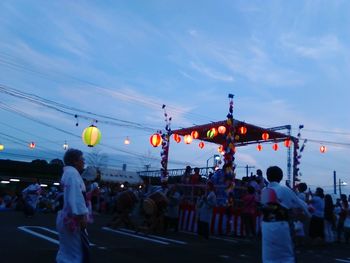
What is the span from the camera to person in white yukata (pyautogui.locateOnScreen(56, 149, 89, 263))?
5.14 meters

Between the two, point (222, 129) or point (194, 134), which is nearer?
point (222, 129)

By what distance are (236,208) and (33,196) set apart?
32.7 feet

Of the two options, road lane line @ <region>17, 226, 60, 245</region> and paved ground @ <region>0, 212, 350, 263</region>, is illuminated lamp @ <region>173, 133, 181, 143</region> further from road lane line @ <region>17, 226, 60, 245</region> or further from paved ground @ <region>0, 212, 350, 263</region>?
road lane line @ <region>17, 226, 60, 245</region>

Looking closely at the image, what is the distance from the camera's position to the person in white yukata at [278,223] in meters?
5.58

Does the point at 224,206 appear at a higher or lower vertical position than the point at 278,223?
higher

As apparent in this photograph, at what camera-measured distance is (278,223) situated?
566 cm

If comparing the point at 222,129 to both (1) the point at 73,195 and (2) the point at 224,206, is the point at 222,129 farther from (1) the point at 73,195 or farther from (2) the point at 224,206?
(1) the point at 73,195

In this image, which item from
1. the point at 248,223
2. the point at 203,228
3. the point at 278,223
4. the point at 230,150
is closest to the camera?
the point at 278,223

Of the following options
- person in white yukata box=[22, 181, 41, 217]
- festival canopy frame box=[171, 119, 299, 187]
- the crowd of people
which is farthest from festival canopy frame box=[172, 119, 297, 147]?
person in white yukata box=[22, 181, 41, 217]

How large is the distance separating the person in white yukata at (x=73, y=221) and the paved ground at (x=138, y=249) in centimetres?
330

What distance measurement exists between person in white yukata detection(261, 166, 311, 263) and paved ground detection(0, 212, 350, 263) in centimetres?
375

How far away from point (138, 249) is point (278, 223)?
17.9 ft

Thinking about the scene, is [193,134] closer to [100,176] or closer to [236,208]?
[236,208]

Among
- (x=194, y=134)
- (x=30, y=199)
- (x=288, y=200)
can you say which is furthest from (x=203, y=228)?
(x=30, y=199)
